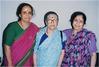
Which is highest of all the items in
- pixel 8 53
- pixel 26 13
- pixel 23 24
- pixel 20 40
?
pixel 26 13

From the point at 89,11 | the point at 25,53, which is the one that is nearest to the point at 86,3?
the point at 89,11

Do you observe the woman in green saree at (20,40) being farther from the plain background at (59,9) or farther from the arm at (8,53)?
the plain background at (59,9)

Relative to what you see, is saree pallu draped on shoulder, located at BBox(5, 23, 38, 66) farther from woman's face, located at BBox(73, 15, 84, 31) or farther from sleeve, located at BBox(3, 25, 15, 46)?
woman's face, located at BBox(73, 15, 84, 31)

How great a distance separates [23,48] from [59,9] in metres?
1.02

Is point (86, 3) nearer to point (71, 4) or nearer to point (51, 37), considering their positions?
point (71, 4)

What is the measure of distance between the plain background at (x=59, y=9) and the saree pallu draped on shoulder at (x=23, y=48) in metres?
0.72

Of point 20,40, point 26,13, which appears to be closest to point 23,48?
point 20,40

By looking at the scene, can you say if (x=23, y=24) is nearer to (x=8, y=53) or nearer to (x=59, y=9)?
(x=8, y=53)

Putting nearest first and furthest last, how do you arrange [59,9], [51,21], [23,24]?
[51,21]
[23,24]
[59,9]

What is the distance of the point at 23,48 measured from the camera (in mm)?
2410

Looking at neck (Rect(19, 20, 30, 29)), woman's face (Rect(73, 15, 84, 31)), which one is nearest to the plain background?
neck (Rect(19, 20, 30, 29))

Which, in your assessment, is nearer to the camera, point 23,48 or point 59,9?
point 23,48

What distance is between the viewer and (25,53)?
242 cm

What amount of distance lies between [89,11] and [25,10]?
4.00 ft
